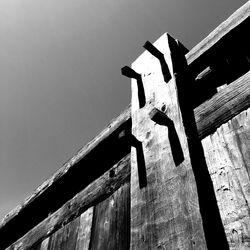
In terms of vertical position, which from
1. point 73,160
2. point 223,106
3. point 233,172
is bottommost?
point 233,172

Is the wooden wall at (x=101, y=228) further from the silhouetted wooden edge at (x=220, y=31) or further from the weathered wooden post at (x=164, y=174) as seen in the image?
the silhouetted wooden edge at (x=220, y=31)

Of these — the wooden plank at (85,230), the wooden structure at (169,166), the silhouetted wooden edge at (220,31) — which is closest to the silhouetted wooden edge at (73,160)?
the wooden structure at (169,166)

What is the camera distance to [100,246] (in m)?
1.58

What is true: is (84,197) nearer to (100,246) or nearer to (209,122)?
(100,246)

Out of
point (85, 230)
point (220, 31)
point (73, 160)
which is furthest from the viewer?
point (73, 160)

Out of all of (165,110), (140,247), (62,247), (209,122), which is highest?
(165,110)

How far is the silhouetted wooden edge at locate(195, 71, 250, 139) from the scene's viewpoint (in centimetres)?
128

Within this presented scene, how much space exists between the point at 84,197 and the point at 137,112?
66 cm

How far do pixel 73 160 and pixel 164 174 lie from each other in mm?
1054

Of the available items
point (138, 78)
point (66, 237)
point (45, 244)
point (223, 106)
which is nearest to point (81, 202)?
point (66, 237)

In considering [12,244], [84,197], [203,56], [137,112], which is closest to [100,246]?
[84,197]

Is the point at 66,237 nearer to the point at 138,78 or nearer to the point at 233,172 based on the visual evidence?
the point at 138,78

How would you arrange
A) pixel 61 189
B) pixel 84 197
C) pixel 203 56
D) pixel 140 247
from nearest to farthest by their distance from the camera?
1. pixel 140 247
2. pixel 203 56
3. pixel 84 197
4. pixel 61 189

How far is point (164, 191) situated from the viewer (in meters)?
1.20
